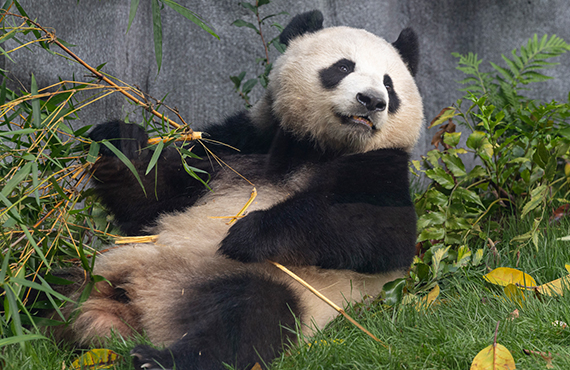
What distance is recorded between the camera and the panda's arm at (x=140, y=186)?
2.66 metres

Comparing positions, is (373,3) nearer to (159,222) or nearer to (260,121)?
(260,121)

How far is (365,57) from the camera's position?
8.80 ft

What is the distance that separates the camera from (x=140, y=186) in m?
2.77

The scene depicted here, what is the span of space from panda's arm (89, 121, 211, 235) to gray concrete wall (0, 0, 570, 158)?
0.52m

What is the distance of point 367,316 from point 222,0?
8.93 ft

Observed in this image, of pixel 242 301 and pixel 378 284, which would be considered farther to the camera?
pixel 378 284

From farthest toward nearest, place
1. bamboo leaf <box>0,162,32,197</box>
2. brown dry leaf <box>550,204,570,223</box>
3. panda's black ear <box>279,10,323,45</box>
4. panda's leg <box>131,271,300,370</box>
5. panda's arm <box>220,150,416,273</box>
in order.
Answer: brown dry leaf <box>550,204,570,223</box> → panda's black ear <box>279,10,323,45</box> → panda's arm <box>220,150,416,273</box> → bamboo leaf <box>0,162,32,197</box> → panda's leg <box>131,271,300,370</box>

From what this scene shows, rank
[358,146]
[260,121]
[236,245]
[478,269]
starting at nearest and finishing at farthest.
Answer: [236,245] < [358,146] < [260,121] < [478,269]

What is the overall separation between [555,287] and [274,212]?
143 centimetres

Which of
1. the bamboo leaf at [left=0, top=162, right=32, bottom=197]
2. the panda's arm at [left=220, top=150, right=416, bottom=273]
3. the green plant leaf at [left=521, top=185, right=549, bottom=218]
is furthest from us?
the green plant leaf at [left=521, top=185, right=549, bottom=218]

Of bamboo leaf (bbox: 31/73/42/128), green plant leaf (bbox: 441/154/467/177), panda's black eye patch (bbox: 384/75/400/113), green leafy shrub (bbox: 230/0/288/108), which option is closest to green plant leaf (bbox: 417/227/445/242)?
green plant leaf (bbox: 441/154/467/177)

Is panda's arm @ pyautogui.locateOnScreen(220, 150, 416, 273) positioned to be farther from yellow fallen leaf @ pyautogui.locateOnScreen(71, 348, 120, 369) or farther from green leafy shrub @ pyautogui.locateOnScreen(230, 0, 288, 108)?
green leafy shrub @ pyautogui.locateOnScreen(230, 0, 288, 108)

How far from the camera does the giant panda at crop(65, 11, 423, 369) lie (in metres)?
2.11

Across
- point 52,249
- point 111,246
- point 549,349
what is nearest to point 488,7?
point 549,349
